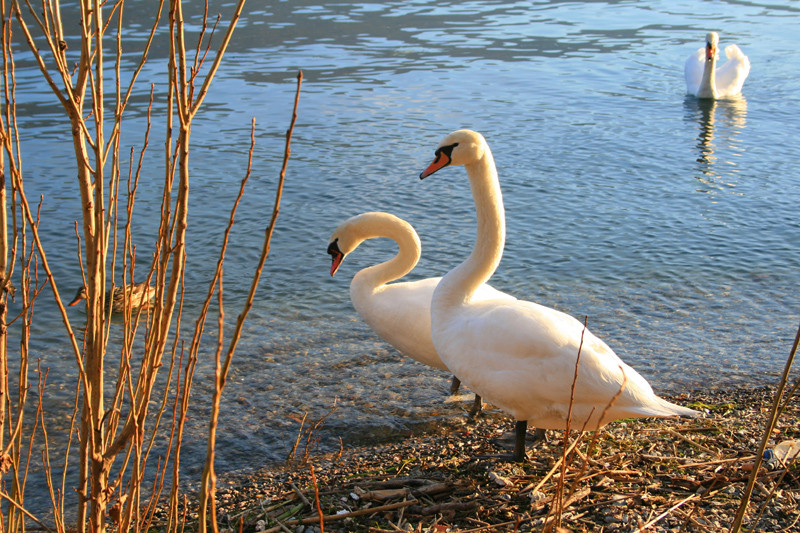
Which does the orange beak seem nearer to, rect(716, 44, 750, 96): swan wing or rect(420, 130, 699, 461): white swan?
rect(420, 130, 699, 461): white swan

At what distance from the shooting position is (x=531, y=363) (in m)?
4.14

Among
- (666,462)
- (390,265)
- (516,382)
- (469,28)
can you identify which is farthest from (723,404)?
(469,28)

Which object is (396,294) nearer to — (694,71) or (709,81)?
(709,81)

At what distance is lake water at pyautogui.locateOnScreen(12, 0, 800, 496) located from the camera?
19.6 feet

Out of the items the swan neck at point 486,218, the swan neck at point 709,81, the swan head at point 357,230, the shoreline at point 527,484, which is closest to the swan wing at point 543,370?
the shoreline at point 527,484

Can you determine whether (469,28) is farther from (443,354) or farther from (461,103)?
(443,354)

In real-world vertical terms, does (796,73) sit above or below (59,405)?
above

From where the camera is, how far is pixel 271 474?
15.4ft

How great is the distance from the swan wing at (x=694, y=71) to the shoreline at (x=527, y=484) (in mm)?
10650

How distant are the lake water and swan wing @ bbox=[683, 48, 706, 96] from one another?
358 millimetres

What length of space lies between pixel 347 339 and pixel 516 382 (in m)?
2.60

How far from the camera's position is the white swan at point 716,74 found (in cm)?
1429

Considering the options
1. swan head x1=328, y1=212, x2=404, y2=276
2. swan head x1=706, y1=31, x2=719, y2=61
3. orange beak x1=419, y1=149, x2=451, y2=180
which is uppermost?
swan head x1=706, y1=31, x2=719, y2=61

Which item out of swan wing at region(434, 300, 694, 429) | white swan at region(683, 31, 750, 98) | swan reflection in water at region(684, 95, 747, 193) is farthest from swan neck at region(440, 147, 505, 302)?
white swan at region(683, 31, 750, 98)
